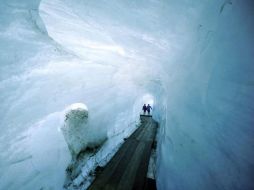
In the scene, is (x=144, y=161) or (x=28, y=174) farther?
(x=144, y=161)

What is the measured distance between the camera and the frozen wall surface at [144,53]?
141 centimetres

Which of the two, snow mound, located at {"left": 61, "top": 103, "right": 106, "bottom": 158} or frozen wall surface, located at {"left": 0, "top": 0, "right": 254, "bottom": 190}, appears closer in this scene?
frozen wall surface, located at {"left": 0, "top": 0, "right": 254, "bottom": 190}

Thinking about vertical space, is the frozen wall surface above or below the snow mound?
above

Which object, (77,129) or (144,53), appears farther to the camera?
(77,129)

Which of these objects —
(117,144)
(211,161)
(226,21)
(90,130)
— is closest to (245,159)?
(211,161)

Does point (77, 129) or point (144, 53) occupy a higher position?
point (144, 53)

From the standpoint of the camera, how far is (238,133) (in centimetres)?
134

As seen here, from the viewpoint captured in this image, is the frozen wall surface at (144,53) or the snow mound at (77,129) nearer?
the frozen wall surface at (144,53)

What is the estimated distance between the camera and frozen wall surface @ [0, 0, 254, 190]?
1.41 meters

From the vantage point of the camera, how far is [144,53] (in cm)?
394

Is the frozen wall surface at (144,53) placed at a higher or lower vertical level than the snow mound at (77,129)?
higher

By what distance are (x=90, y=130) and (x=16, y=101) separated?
3408 mm

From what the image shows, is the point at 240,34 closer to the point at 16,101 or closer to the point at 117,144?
the point at 16,101

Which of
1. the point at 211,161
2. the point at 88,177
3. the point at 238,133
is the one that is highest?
the point at 238,133
